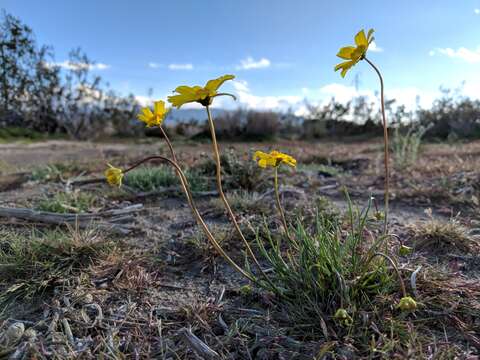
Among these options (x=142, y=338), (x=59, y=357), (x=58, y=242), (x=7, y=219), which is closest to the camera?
(x=59, y=357)

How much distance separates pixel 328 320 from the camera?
111 centimetres

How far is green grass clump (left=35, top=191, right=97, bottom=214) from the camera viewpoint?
2400mm

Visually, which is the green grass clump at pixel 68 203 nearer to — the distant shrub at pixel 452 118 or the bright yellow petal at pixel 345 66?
the bright yellow petal at pixel 345 66

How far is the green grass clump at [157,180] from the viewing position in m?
3.24

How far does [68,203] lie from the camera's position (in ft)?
8.23

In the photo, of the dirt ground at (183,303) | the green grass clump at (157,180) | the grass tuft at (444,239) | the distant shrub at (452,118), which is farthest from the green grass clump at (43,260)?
the distant shrub at (452,118)

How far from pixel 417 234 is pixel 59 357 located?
1745 mm

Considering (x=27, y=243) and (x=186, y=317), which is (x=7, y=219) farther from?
(x=186, y=317)

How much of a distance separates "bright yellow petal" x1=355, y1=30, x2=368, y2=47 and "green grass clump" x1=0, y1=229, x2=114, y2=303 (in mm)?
1435

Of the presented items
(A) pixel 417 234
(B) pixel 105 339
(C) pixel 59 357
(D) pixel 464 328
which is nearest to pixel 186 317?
(B) pixel 105 339

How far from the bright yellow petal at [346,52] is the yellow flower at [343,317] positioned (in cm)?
79

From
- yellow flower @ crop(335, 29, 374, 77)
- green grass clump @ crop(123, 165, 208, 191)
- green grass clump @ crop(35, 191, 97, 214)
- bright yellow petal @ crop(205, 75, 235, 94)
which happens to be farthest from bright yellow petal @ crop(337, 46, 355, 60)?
green grass clump @ crop(123, 165, 208, 191)

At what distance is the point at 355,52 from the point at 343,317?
2.68 feet

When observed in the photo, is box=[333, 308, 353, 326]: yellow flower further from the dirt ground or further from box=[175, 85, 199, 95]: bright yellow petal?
box=[175, 85, 199, 95]: bright yellow petal
